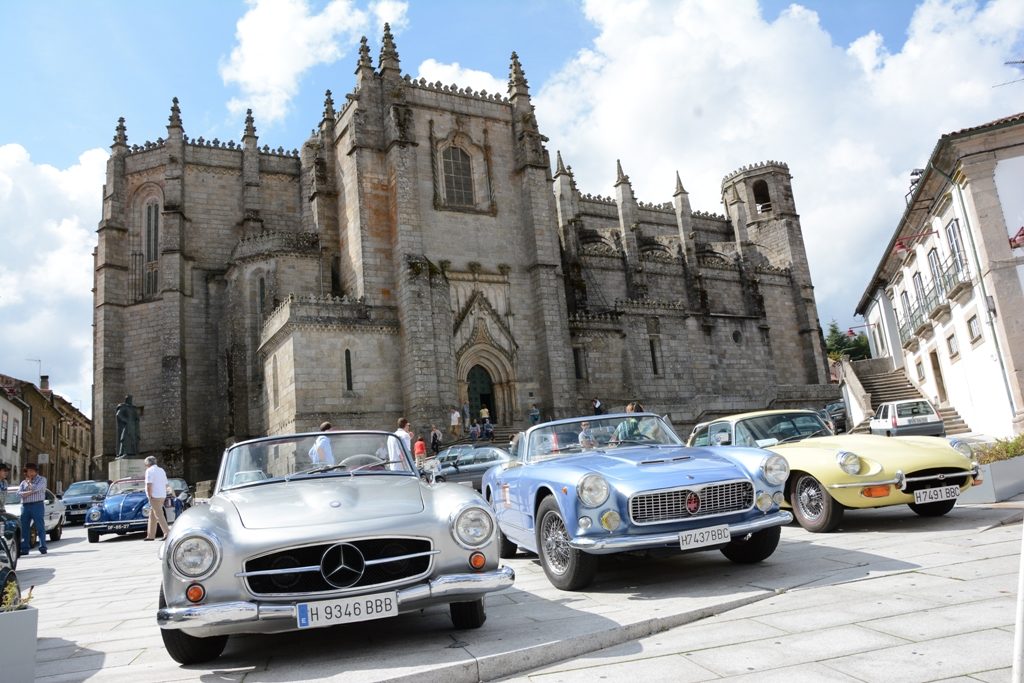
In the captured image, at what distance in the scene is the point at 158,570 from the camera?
9.83 m

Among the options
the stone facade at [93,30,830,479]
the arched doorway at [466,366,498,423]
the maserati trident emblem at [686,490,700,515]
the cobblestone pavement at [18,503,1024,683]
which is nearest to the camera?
the cobblestone pavement at [18,503,1024,683]

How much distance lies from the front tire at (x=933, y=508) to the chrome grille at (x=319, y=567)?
20.2 feet

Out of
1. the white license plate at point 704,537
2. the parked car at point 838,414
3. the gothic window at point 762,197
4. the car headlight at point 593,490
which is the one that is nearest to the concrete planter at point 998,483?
the white license plate at point 704,537

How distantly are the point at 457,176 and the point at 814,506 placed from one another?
24165 mm

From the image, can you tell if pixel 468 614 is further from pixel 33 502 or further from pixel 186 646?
pixel 33 502

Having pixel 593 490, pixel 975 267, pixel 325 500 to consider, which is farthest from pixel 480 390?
pixel 325 500

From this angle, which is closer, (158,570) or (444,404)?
(158,570)

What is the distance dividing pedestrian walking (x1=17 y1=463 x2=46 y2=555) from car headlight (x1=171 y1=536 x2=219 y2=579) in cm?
1075

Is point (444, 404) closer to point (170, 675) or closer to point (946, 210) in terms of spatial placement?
point (946, 210)

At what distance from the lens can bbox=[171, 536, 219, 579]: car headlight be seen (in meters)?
4.13

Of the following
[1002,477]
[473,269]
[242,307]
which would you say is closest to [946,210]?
[1002,477]

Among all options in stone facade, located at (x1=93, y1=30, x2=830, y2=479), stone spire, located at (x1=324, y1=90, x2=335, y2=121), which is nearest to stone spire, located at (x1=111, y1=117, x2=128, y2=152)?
stone facade, located at (x1=93, y1=30, x2=830, y2=479)

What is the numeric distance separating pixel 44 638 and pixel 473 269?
77.3 ft

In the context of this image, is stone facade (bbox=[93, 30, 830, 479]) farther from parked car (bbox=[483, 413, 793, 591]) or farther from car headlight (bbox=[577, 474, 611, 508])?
car headlight (bbox=[577, 474, 611, 508])
